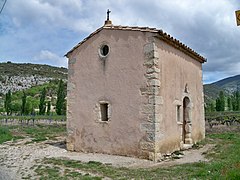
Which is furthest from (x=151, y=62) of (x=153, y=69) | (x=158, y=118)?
(x=158, y=118)

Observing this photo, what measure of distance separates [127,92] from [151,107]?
3.51 feet

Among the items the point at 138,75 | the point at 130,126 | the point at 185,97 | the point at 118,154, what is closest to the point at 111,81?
the point at 138,75

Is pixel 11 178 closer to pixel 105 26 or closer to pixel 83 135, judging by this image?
pixel 83 135

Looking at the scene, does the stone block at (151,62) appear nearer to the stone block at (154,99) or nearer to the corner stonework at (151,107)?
the corner stonework at (151,107)

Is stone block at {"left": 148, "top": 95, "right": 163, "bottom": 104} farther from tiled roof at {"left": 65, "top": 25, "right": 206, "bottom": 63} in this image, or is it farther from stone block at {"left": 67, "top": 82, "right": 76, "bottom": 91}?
stone block at {"left": 67, "top": 82, "right": 76, "bottom": 91}

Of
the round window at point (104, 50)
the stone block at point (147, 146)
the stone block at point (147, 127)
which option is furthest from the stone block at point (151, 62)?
the stone block at point (147, 146)

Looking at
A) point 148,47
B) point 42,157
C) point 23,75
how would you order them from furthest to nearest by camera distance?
point 23,75 → point 42,157 → point 148,47

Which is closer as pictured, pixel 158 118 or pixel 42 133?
pixel 158 118

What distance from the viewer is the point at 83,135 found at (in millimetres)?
10180

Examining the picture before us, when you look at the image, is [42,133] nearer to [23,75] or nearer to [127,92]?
[127,92]

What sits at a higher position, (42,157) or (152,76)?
(152,76)

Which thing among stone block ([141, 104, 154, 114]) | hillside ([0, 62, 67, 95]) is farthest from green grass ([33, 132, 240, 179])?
hillside ([0, 62, 67, 95])

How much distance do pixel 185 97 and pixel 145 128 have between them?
356 cm

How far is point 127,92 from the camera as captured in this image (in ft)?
30.3
